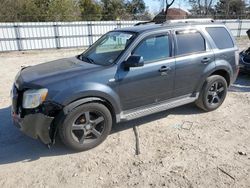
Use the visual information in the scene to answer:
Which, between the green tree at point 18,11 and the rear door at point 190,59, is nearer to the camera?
the rear door at point 190,59

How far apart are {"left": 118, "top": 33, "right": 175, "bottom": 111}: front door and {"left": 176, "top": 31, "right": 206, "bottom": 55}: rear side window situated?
0.24m

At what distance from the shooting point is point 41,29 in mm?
14555

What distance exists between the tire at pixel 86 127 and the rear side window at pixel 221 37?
272 centimetres

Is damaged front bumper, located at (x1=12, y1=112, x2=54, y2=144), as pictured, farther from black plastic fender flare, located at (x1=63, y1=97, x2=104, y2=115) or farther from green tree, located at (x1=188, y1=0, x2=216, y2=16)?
green tree, located at (x1=188, y1=0, x2=216, y2=16)

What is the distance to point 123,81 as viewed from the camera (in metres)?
3.73

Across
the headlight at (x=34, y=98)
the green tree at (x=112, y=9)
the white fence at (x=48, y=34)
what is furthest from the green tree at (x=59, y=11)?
the headlight at (x=34, y=98)

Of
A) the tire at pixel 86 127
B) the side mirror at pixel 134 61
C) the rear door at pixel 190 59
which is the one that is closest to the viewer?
the tire at pixel 86 127

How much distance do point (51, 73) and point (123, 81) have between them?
3.69 ft

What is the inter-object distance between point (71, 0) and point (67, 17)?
225cm

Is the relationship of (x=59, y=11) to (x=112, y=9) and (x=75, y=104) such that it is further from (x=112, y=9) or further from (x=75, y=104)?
(x=75, y=104)

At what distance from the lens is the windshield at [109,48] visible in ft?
12.9

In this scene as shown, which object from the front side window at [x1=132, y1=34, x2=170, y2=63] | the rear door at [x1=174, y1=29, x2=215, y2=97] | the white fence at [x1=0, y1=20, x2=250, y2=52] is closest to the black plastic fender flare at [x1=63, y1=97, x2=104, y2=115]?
the front side window at [x1=132, y1=34, x2=170, y2=63]

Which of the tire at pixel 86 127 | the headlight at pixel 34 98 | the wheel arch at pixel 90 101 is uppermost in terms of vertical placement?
the headlight at pixel 34 98

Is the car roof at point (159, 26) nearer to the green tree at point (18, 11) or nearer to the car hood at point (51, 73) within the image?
the car hood at point (51, 73)
